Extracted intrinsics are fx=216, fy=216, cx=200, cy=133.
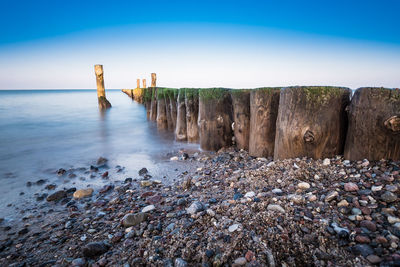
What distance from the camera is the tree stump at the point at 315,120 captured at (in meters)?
2.89

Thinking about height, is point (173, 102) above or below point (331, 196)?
above

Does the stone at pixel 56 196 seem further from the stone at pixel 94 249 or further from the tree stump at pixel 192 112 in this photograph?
the tree stump at pixel 192 112

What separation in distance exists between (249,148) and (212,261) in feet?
9.14

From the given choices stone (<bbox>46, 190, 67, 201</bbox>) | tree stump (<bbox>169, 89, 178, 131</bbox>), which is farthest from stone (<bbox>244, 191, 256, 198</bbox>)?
tree stump (<bbox>169, 89, 178, 131</bbox>)

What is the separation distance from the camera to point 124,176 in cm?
402

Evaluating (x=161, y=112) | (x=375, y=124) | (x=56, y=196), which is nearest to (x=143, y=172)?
(x=56, y=196)

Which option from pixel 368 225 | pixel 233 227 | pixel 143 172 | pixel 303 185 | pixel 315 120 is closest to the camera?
pixel 368 225

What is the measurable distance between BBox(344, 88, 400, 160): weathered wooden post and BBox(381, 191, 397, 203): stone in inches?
34.3

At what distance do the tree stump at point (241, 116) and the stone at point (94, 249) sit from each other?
3154 millimetres

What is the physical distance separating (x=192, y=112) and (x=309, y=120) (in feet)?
10.6

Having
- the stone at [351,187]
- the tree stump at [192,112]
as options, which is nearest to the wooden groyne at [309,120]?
the stone at [351,187]

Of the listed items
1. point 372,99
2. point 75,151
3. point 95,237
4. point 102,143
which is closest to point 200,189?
point 95,237

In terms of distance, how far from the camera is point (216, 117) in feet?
15.3

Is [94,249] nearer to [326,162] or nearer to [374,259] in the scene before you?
[374,259]
